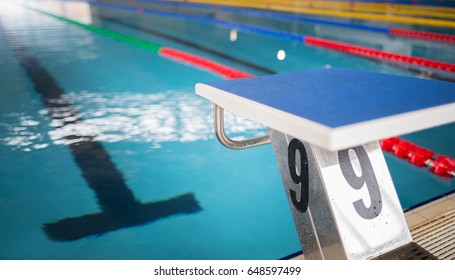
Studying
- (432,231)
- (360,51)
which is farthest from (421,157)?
(360,51)

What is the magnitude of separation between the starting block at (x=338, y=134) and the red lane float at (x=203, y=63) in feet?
9.89

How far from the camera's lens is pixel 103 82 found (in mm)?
4062

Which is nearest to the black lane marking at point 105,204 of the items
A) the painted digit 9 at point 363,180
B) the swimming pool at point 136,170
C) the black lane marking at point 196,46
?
the swimming pool at point 136,170

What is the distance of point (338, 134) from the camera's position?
2.06 ft

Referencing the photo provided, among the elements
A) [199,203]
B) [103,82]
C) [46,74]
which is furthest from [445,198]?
[46,74]

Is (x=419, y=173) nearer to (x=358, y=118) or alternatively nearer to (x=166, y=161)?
(x=166, y=161)

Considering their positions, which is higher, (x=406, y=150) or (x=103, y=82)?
(x=103, y=82)

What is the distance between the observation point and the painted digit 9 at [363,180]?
1.08m

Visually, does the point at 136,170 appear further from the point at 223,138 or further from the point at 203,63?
the point at 203,63

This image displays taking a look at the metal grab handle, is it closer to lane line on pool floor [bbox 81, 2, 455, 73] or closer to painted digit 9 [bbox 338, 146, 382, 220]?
painted digit 9 [bbox 338, 146, 382, 220]

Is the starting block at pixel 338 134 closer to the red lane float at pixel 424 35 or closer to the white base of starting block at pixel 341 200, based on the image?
the white base of starting block at pixel 341 200

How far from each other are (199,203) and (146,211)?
10.8 inches

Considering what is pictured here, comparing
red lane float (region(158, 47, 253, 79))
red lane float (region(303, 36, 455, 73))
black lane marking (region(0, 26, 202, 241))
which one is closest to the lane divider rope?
red lane float (region(158, 47, 253, 79))

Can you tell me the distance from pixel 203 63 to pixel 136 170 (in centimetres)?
283
